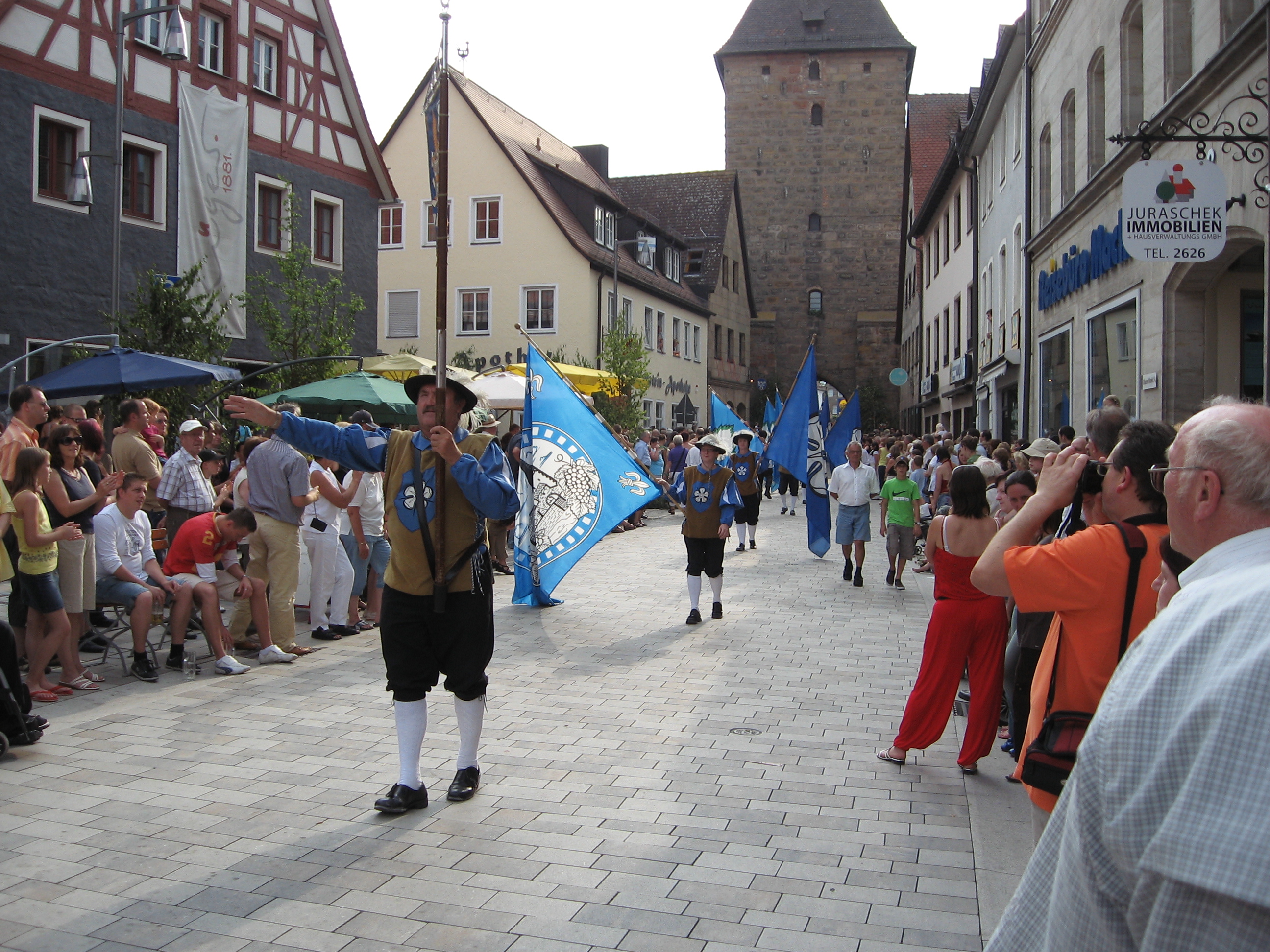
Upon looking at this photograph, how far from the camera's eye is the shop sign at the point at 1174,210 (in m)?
8.92

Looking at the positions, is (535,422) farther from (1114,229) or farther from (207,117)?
(207,117)

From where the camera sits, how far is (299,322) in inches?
749

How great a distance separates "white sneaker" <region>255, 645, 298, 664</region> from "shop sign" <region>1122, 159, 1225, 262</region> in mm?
7561

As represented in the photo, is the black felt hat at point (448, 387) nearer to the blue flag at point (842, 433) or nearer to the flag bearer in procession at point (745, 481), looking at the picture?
the flag bearer in procession at point (745, 481)

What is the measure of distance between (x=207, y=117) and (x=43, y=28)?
3.52 m

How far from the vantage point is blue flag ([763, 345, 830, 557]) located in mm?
16391

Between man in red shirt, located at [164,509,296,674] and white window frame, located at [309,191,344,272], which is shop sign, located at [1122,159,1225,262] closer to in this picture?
man in red shirt, located at [164,509,296,674]

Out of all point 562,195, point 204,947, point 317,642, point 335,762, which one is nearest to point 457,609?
point 335,762

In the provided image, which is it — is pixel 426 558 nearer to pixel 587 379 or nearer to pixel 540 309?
pixel 587 379

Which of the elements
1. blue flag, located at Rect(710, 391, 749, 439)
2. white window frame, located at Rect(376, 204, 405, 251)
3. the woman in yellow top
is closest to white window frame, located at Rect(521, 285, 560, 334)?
white window frame, located at Rect(376, 204, 405, 251)

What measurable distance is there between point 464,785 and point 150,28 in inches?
741

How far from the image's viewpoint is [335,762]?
19.8ft

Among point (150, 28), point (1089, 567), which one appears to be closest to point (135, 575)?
point (1089, 567)

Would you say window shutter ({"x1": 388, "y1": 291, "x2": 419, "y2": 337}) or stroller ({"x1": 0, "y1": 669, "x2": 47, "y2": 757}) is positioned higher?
window shutter ({"x1": 388, "y1": 291, "x2": 419, "y2": 337})
